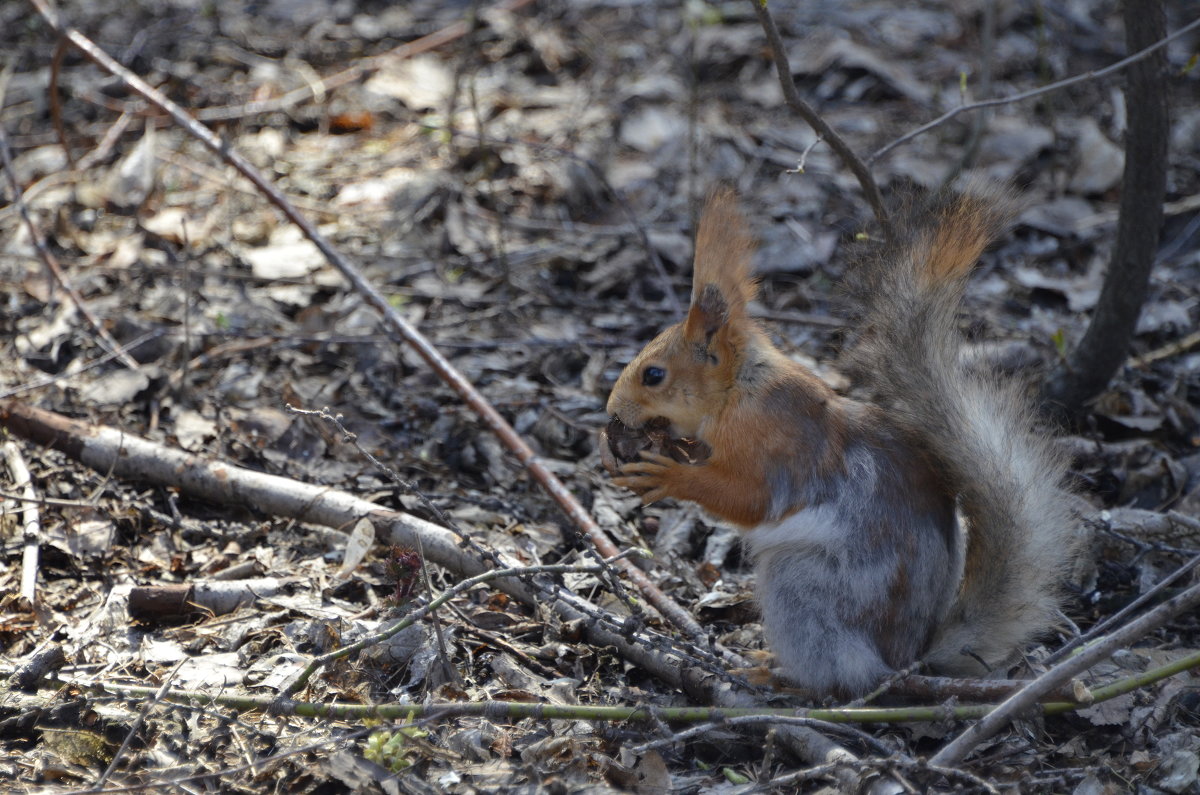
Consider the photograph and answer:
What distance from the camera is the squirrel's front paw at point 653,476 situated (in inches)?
111

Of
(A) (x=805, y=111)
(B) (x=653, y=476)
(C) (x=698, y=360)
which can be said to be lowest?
(B) (x=653, y=476)

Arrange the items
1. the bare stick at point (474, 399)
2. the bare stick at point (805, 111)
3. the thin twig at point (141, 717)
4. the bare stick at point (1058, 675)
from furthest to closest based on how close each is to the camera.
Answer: the bare stick at point (474, 399) < the bare stick at point (805, 111) < the thin twig at point (141, 717) < the bare stick at point (1058, 675)

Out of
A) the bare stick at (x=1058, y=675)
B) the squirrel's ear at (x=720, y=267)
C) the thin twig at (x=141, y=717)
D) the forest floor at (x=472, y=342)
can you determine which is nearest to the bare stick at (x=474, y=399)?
the forest floor at (x=472, y=342)

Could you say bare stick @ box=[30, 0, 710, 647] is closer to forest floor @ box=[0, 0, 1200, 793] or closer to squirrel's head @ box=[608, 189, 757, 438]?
forest floor @ box=[0, 0, 1200, 793]

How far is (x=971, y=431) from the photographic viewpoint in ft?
8.66

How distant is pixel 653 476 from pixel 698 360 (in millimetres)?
336

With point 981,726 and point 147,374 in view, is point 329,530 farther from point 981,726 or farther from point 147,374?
point 981,726

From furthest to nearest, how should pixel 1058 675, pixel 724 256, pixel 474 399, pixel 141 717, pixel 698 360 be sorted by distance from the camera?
pixel 474 399, pixel 698 360, pixel 724 256, pixel 141 717, pixel 1058 675

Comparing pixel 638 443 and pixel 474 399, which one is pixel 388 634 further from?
pixel 474 399

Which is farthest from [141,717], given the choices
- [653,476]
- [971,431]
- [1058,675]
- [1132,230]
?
[1132,230]

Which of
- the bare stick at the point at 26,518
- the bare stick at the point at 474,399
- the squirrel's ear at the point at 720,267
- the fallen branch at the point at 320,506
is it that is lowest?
the bare stick at the point at 26,518

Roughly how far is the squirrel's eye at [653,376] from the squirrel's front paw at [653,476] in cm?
19

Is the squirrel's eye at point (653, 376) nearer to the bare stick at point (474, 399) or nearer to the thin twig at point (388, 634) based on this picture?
the bare stick at point (474, 399)

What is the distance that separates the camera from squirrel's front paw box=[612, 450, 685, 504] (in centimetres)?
281
